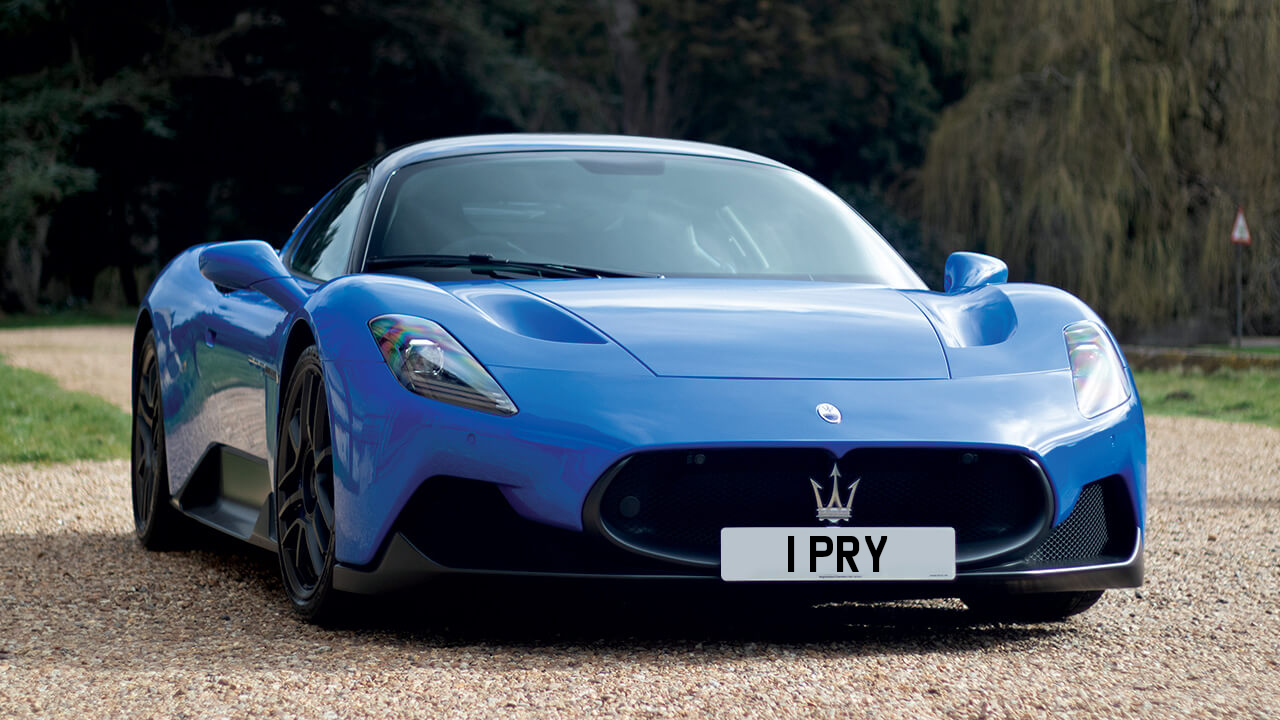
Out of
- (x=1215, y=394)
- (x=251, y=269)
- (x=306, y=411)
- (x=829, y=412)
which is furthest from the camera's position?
(x=1215, y=394)

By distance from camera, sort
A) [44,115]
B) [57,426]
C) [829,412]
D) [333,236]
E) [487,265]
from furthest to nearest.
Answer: [44,115] → [57,426] → [333,236] → [487,265] → [829,412]

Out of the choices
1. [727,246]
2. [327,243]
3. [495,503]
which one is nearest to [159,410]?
[327,243]

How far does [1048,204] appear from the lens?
77.3 feet

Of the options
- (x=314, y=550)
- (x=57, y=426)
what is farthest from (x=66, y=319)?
(x=314, y=550)

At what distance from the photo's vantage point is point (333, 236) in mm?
5070

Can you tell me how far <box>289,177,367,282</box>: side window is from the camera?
4805 mm

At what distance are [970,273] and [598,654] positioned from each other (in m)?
1.67

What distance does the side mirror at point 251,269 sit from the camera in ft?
15.3

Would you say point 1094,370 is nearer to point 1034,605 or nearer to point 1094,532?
point 1094,532

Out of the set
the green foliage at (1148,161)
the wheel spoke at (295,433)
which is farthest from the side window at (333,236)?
the green foliage at (1148,161)

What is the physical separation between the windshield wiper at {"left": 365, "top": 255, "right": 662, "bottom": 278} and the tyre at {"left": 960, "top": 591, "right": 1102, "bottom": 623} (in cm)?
122

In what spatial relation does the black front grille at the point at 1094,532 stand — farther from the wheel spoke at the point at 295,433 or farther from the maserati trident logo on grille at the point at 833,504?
the wheel spoke at the point at 295,433

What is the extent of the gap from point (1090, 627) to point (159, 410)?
126 inches

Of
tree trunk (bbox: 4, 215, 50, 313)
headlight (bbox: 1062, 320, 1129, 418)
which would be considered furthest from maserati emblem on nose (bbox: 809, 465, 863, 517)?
tree trunk (bbox: 4, 215, 50, 313)
